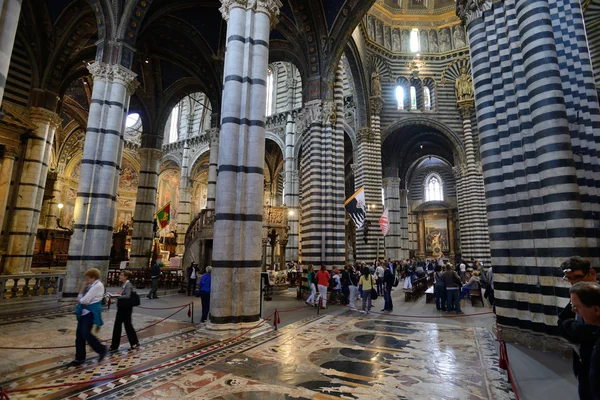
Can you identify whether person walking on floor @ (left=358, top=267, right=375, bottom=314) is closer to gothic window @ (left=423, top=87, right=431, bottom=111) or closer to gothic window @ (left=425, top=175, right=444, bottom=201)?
gothic window @ (left=423, top=87, right=431, bottom=111)

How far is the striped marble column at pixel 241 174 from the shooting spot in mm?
6441

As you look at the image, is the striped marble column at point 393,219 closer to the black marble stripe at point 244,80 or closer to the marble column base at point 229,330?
the black marble stripe at point 244,80

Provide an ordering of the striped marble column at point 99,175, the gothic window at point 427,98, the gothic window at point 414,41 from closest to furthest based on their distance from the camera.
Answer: the striped marble column at point 99,175 → the gothic window at point 427,98 → the gothic window at point 414,41

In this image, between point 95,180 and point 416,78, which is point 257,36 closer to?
point 95,180

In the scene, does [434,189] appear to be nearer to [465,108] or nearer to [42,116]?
[465,108]

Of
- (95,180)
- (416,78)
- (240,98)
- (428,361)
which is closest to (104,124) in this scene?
(95,180)

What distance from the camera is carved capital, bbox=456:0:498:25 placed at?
294 inches

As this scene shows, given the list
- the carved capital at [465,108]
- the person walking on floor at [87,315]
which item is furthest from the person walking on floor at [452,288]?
the carved capital at [465,108]

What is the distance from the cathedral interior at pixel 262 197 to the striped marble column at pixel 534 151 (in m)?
0.03

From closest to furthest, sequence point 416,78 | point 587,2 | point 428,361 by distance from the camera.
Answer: point 428,361 → point 587,2 → point 416,78

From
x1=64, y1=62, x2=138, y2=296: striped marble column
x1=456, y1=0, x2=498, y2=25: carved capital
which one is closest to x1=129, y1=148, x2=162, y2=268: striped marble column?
x1=64, y1=62, x2=138, y2=296: striped marble column

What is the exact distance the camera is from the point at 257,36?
7539 millimetres

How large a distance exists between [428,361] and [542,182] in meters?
3.97

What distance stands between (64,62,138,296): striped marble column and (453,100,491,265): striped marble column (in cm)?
2220
